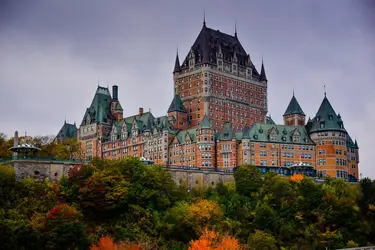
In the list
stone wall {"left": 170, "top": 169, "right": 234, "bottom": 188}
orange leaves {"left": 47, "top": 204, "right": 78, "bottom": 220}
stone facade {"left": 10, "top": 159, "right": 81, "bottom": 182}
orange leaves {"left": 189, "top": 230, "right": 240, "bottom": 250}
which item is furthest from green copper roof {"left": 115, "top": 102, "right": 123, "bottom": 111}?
orange leaves {"left": 47, "top": 204, "right": 78, "bottom": 220}

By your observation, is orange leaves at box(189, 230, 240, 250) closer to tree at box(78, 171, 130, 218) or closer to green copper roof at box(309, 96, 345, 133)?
tree at box(78, 171, 130, 218)

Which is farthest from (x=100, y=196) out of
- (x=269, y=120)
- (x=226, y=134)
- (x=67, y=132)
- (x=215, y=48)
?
(x=67, y=132)

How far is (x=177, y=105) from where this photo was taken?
157m

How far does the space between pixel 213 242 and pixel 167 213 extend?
11.0m

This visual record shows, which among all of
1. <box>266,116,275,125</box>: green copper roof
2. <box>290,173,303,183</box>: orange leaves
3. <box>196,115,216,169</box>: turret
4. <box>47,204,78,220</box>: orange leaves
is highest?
<box>266,116,275,125</box>: green copper roof

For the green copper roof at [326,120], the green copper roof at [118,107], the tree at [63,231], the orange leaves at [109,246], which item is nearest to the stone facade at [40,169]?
the tree at [63,231]

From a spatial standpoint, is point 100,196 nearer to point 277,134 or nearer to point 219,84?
point 277,134

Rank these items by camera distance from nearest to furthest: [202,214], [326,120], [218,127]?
[202,214] < [326,120] < [218,127]

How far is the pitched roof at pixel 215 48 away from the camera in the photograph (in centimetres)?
15888

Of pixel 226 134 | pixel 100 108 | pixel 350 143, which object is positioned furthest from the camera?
pixel 100 108

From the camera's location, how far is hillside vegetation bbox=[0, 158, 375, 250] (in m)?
87.6

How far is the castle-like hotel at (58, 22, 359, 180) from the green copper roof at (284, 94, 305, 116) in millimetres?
208

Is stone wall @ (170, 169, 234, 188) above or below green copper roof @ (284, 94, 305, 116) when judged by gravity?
below

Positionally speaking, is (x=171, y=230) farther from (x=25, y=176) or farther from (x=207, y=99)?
(x=207, y=99)
